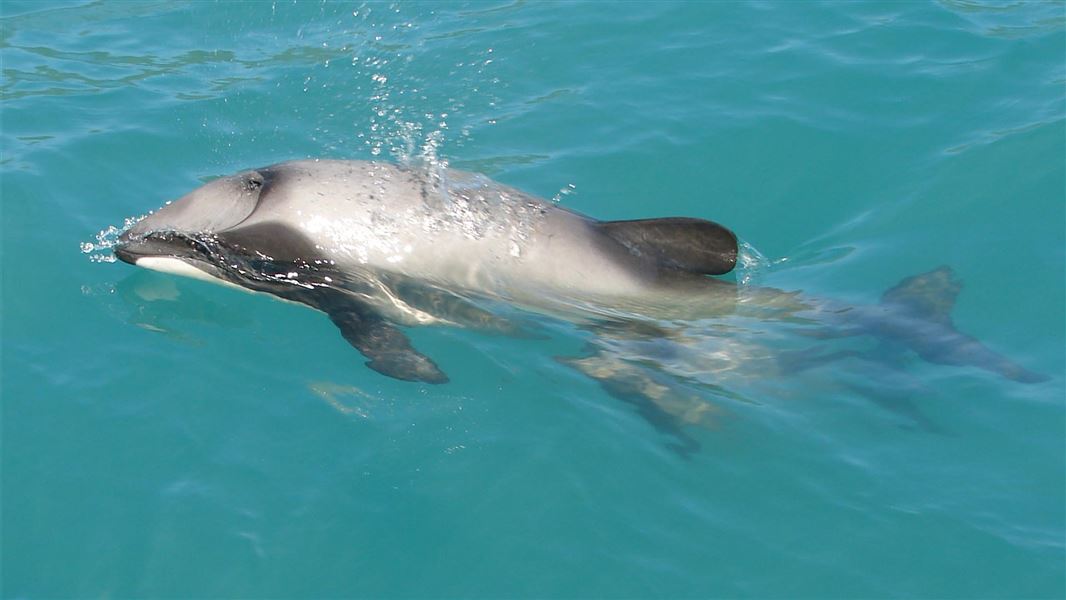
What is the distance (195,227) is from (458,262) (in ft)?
7.65

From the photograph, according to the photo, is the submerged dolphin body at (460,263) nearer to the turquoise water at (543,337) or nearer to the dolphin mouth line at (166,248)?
the dolphin mouth line at (166,248)

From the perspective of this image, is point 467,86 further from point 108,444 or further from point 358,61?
point 108,444

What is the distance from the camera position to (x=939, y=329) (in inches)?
359

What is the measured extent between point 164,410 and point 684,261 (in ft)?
14.4

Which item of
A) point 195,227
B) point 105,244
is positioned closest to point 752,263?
point 195,227

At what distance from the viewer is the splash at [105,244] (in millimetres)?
10070

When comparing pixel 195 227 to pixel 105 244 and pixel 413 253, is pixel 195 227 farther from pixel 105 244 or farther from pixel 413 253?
pixel 413 253

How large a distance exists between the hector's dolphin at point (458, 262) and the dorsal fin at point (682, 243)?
11mm

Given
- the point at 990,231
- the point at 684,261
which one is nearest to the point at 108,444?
the point at 684,261

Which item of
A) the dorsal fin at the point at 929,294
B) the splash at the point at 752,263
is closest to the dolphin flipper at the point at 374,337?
the splash at the point at 752,263

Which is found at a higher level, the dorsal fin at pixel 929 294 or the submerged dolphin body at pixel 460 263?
the dorsal fin at pixel 929 294

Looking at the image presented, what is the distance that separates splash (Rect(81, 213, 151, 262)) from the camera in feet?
33.0

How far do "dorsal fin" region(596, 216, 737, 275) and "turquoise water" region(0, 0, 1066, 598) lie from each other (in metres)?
0.87

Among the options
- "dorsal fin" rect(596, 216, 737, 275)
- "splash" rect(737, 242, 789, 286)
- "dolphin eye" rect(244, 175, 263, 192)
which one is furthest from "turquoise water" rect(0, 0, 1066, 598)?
"dolphin eye" rect(244, 175, 263, 192)
